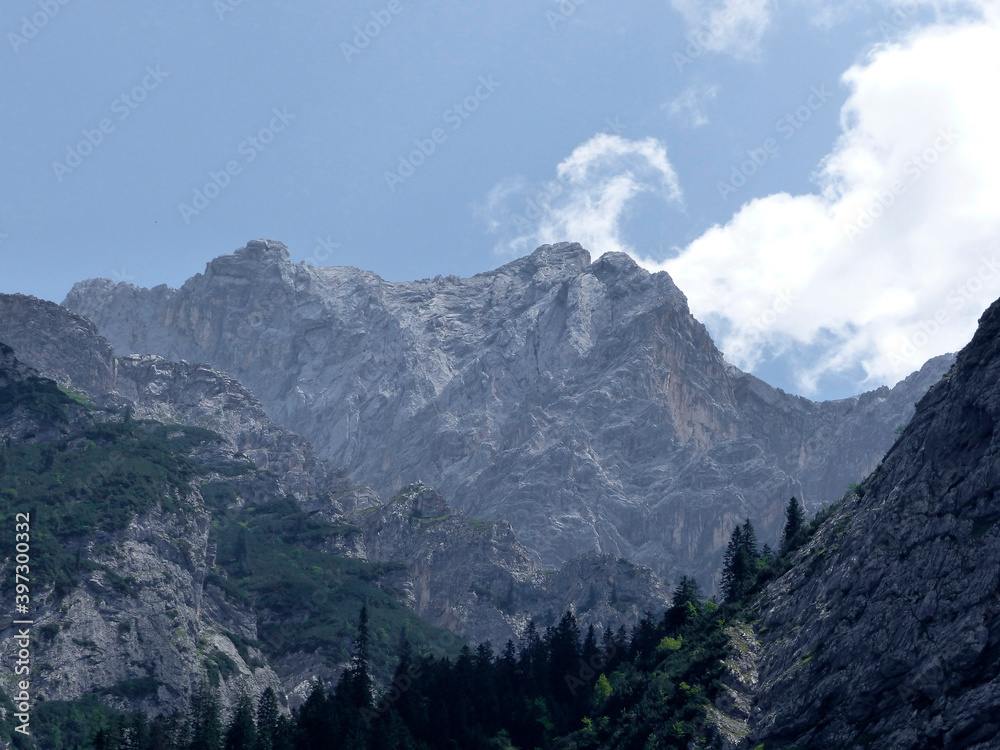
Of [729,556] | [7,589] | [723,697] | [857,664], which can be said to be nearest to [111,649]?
[7,589]

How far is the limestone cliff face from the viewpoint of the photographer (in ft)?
266

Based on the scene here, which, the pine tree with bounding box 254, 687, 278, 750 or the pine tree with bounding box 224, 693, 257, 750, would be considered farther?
the pine tree with bounding box 224, 693, 257, 750

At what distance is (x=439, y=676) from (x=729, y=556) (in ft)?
129

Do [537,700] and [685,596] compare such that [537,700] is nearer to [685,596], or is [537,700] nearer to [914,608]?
[685,596]

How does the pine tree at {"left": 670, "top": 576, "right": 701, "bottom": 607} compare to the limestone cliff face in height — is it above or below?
above

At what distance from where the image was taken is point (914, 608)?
3487 inches

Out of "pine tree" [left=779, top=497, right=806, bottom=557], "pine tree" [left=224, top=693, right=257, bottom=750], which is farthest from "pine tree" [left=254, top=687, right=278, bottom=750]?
"pine tree" [left=779, top=497, right=806, bottom=557]

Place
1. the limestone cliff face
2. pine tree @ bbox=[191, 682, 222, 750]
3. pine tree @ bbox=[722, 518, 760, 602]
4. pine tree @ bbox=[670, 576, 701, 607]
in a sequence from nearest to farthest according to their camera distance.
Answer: the limestone cliff face, pine tree @ bbox=[191, 682, 222, 750], pine tree @ bbox=[722, 518, 760, 602], pine tree @ bbox=[670, 576, 701, 607]

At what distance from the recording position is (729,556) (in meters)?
161

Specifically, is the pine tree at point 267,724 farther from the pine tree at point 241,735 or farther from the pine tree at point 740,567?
the pine tree at point 740,567

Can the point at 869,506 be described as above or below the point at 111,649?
below

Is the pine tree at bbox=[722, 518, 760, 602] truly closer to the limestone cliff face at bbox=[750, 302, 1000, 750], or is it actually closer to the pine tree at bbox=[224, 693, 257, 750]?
the limestone cliff face at bbox=[750, 302, 1000, 750]

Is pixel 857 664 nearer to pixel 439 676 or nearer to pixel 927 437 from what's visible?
pixel 927 437

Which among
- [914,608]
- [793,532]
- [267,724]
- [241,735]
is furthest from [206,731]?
[914,608]
